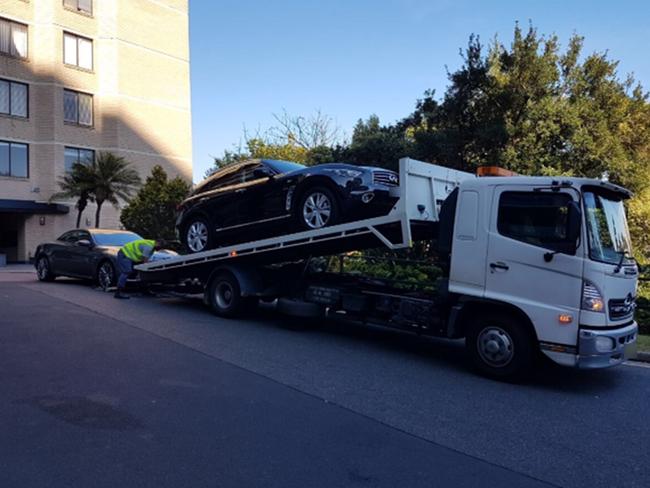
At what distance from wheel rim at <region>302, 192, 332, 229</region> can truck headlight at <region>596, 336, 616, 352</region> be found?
3.78 m

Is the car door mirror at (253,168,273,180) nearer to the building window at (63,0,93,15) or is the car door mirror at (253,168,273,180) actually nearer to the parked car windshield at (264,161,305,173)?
the parked car windshield at (264,161,305,173)

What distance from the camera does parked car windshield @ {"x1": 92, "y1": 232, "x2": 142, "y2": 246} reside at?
1377cm

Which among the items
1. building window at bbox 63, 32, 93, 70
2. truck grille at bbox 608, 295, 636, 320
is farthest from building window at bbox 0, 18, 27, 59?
truck grille at bbox 608, 295, 636, 320

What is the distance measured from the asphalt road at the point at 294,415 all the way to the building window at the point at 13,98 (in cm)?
2582

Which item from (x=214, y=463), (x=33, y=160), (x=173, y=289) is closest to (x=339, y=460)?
(x=214, y=463)

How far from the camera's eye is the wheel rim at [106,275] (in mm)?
13078

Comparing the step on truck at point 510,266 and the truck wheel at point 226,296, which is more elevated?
the step on truck at point 510,266

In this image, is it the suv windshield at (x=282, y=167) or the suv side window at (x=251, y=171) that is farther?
the suv side window at (x=251, y=171)

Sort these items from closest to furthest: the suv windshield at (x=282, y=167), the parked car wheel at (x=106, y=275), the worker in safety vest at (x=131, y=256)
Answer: the suv windshield at (x=282, y=167)
the worker in safety vest at (x=131, y=256)
the parked car wheel at (x=106, y=275)

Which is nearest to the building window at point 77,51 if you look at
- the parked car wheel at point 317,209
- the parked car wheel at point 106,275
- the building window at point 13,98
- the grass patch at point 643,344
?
the building window at point 13,98

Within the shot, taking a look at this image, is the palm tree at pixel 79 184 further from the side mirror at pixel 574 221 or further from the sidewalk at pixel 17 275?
the side mirror at pixel 574 221

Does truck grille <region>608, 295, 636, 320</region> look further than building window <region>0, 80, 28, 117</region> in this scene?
No

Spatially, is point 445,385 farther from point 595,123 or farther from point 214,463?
point 595,123

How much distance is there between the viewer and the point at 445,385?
6227 millimetres
